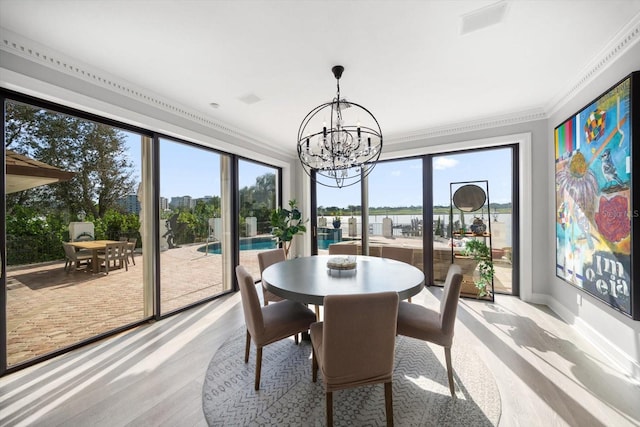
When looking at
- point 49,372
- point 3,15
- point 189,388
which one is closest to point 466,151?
point 189,388

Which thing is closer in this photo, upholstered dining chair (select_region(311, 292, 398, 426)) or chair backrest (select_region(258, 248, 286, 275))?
upholstered dining chair (select_region(311, 292, 398, 426))

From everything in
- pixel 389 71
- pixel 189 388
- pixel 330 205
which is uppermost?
pixel 389 71

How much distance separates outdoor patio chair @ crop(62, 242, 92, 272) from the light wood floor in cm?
82

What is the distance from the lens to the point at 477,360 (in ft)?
7.39

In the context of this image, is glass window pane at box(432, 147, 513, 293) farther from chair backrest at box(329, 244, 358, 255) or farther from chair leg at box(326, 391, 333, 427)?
chair leg at box(326, 391, 333, 427)

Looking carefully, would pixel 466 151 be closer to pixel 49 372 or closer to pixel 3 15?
pixel 3 15

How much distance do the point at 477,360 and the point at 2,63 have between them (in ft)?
14.6

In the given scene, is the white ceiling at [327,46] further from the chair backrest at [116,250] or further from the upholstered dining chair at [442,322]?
the upholstered dining chair at [442,322]

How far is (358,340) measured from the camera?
1462 mm

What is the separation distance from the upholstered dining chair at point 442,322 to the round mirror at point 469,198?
2.47 meters

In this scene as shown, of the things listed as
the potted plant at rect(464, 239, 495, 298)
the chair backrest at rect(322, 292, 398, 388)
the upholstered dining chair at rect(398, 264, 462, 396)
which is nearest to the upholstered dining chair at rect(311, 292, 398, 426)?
the chair backrest at rect(322, 292, 398, 388)

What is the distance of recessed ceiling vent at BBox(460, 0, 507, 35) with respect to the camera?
5.64 ft

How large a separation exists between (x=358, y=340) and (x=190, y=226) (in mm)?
2965

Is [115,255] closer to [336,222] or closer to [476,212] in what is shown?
[336,222]
